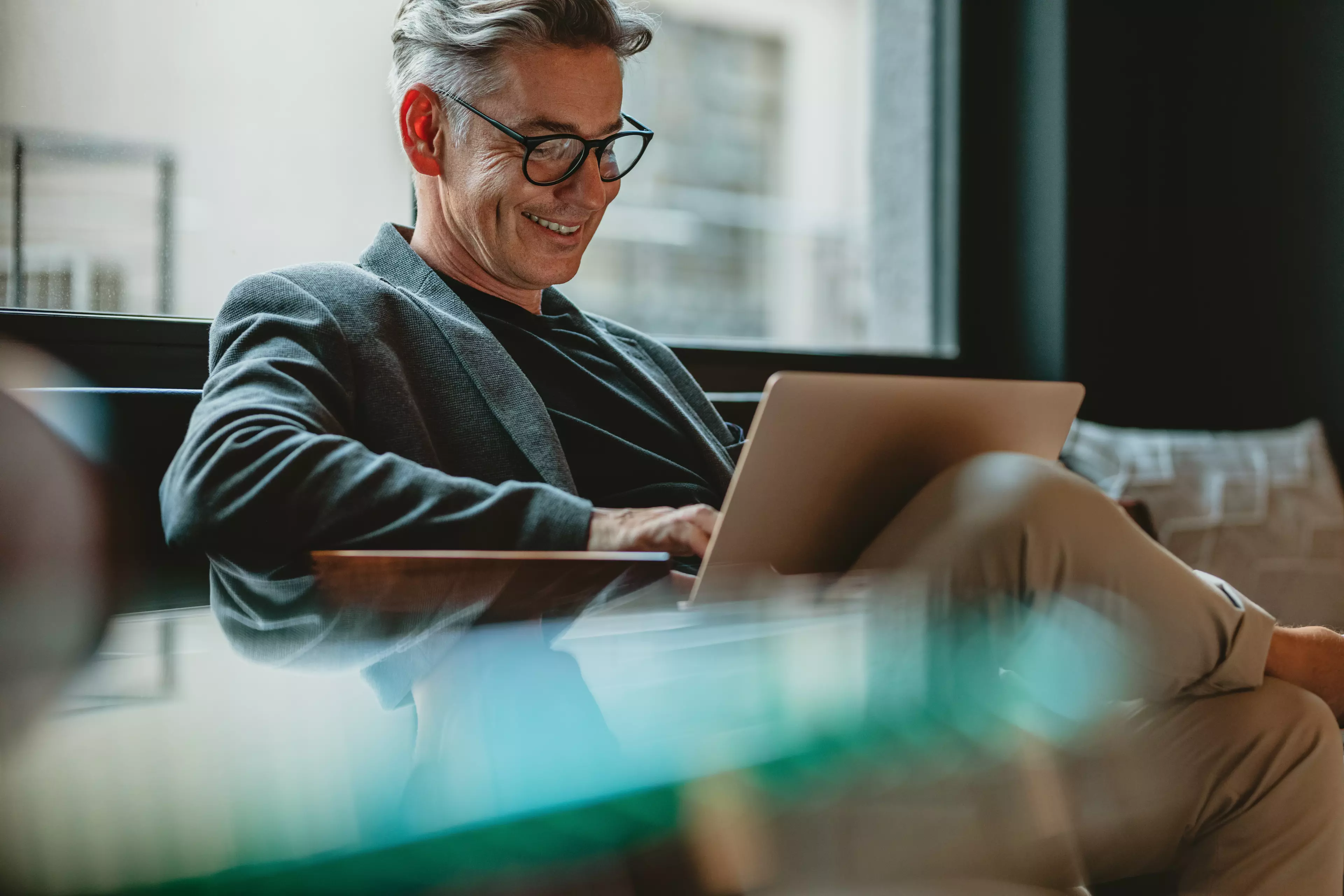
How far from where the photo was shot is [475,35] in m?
1.23

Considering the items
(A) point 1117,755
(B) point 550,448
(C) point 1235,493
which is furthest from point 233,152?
(C) point 1235,493

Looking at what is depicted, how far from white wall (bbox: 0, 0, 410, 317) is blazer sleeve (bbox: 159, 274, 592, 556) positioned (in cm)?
88

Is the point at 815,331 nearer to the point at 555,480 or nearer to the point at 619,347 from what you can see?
the point at 619,347

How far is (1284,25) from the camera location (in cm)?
262

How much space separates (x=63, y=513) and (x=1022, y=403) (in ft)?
3.14

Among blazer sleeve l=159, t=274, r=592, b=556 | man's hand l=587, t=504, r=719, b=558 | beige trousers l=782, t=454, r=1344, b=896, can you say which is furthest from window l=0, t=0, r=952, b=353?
beige trousers l=782, t=454, r=1344, b=896

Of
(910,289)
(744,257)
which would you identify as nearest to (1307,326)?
(910,289)

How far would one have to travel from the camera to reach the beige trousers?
76 centimetres

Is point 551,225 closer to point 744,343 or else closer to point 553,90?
point 553,90

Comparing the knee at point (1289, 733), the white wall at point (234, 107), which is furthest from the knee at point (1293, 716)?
the white wall at point (234, 107)

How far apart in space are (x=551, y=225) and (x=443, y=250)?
0.48ft

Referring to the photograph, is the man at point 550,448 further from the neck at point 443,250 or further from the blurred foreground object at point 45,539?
the blurred foreground object at point 45,539

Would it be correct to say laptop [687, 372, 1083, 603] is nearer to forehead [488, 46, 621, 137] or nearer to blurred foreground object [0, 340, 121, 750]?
blurred foreground object [0, 340, 121, 750]

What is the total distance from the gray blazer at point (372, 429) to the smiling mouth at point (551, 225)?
0.47 feet
